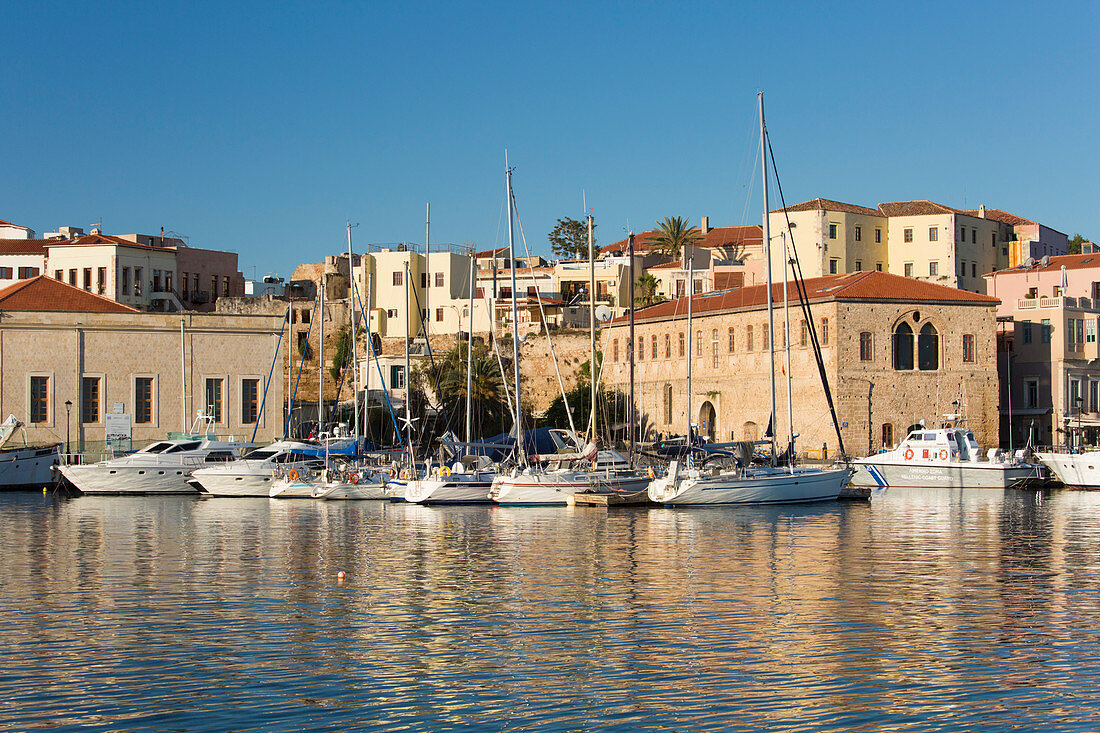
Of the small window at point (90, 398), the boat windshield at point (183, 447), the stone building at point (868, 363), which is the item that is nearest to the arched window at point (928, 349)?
the stone building at point (868, 363)

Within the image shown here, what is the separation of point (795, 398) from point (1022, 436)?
1321 centimetres

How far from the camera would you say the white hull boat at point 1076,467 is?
47.7 meters

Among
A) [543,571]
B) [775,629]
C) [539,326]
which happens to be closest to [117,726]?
[775,629]

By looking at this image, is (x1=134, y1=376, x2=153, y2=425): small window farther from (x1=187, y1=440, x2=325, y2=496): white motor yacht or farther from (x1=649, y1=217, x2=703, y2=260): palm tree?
(x1=649, y1=217, x2=703, y2=260): palm tree

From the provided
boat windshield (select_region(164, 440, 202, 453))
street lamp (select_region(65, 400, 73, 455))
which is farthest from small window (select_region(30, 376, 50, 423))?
boat windshield (select_region(164, 440, 202, 453))

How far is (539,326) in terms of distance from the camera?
77.4 m

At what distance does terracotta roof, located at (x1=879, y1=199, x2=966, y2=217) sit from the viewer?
83562 mm

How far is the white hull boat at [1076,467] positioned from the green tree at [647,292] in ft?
117

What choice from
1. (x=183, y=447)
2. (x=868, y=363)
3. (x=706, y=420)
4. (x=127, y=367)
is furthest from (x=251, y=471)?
(x=868, y=363)

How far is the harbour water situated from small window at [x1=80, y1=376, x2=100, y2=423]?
21199 mm

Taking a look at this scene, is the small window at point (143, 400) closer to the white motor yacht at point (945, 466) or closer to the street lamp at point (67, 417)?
the street lamp at point (67, 417)

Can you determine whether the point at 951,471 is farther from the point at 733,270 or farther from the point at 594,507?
the point at 733,270

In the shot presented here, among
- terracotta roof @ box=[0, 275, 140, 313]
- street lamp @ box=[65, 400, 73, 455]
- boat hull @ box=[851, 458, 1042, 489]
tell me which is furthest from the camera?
terracotta roof @ box=[0, 275, 140, 313]

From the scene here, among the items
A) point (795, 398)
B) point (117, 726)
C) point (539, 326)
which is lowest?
point (117, 726)
